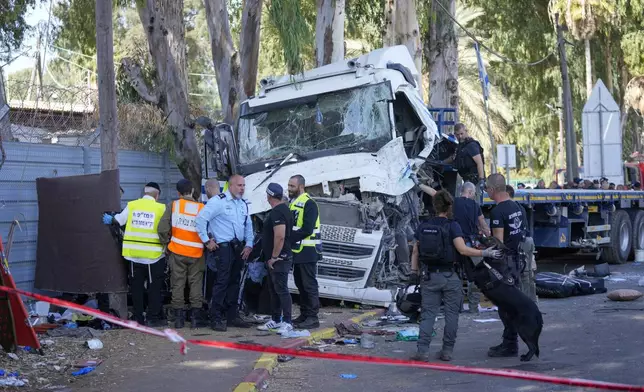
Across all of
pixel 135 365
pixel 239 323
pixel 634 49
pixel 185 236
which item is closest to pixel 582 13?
pixel 634 49

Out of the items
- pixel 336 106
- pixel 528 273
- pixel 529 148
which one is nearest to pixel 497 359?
pixel 528 273

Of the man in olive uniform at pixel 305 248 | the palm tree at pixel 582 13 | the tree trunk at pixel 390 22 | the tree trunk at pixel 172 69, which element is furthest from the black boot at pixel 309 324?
the palm tree at pixel 582 13

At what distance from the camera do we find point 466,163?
13.4 meters

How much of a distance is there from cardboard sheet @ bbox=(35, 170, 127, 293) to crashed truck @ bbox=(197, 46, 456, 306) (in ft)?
5.66

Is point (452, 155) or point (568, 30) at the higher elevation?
point (568, 30)

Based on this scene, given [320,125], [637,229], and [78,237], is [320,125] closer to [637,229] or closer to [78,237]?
[78,237]

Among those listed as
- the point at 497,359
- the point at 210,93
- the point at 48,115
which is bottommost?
the point at 497,359

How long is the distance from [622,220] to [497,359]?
12200 millimetres

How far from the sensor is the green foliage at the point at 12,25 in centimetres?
1716

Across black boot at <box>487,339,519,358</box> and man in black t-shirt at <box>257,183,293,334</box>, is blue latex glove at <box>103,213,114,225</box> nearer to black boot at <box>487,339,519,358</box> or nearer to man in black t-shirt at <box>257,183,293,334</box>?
man in black t-shirt at <box>257,183,293,334</box>

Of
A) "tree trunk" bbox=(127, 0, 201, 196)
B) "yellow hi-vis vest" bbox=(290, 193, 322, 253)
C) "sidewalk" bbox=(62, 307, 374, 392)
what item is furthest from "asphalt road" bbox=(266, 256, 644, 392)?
"tree trunk" bbox=(127, 0, 201, 196)

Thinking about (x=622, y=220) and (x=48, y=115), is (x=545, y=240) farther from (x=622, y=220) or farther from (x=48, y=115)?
(x=48, y=115)

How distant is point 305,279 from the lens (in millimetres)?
11172

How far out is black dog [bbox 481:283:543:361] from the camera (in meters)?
8.72
